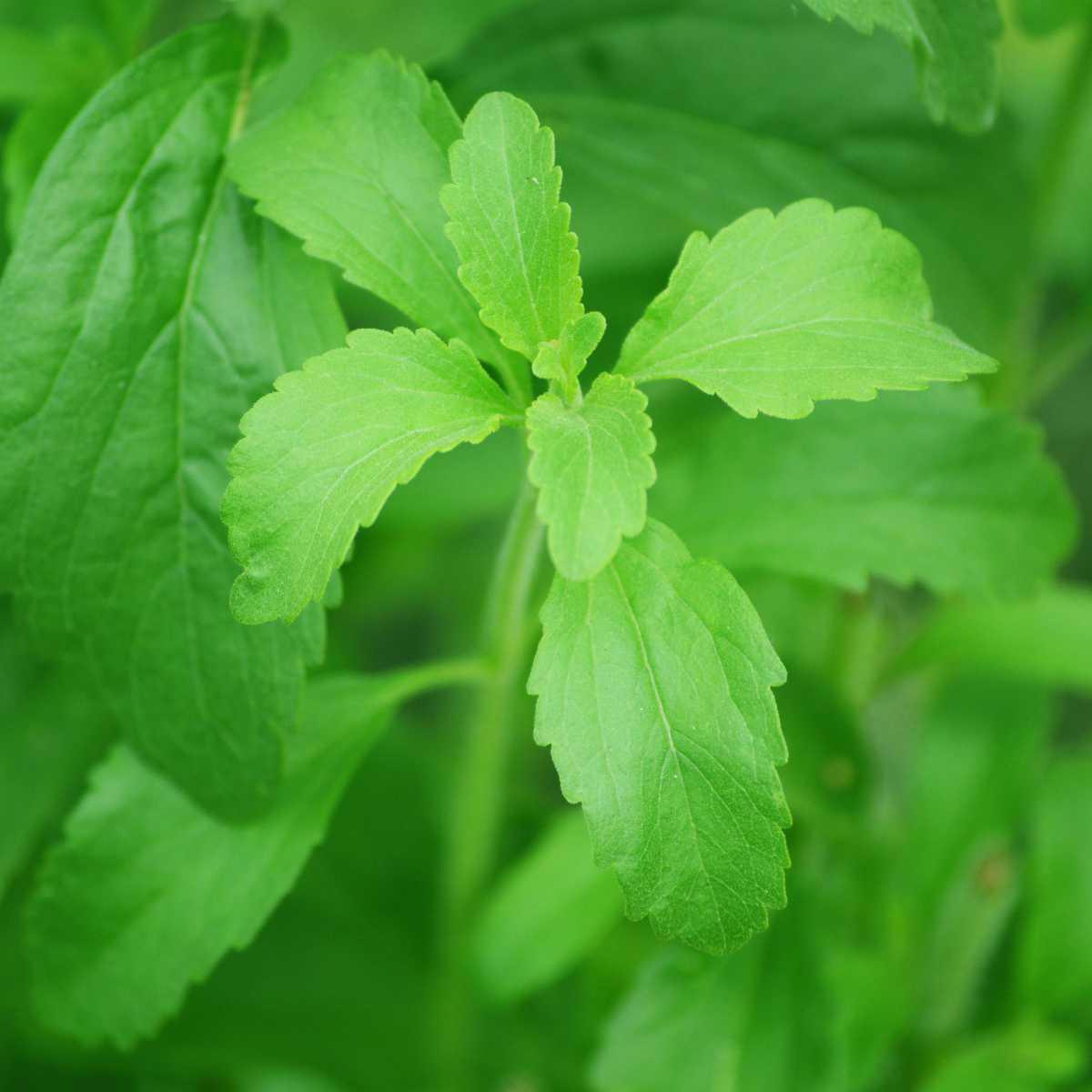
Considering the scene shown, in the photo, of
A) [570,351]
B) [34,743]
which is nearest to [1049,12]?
[570,351]

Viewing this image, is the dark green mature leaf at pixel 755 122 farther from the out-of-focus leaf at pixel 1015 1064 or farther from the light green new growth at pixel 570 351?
the out-of-focus leaf at pixel 1015 1064

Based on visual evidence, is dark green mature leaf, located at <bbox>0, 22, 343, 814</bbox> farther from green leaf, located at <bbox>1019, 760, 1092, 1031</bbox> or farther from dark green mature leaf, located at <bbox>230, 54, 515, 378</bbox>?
green leaf, located at <bbox>1019, 760, 1092, 1031</bbox>

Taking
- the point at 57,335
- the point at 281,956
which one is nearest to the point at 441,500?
the point at 281,956

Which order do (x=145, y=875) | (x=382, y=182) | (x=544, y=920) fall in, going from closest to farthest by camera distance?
(x=382, y=182), (x=145, y=875), (x=544, y=920)

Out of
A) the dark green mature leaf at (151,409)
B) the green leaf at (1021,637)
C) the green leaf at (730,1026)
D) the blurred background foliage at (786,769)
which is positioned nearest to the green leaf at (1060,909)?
the blurred background foliage at (786,769)

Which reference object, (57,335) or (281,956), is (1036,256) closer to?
(57,335)

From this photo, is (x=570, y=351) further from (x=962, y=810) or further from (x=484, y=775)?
(x=962, y=810)
